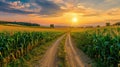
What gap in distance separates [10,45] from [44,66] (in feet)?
15.0

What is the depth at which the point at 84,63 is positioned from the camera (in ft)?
53.3

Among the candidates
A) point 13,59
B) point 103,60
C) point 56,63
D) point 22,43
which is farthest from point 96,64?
point 22,43

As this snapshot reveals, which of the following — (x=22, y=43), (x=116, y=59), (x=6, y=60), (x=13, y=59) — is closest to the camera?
(x=116, y=59)

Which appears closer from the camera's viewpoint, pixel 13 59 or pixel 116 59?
pixel 116 59

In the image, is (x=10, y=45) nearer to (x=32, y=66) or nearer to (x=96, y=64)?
(x=32, y=66)

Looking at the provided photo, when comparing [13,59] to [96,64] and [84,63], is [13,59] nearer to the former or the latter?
[84,63]

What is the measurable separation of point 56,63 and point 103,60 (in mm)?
4393

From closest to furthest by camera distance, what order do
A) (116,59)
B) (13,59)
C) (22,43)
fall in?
(116,59), (13,59), (22,43)

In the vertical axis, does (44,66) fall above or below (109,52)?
below

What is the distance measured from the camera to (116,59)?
14.4 m

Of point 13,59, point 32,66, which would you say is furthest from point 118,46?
point 13,59

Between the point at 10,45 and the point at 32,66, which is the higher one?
the point at 10,45

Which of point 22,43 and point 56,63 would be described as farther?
point 22,43

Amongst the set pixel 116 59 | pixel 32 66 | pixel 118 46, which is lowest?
pixel 32 66
